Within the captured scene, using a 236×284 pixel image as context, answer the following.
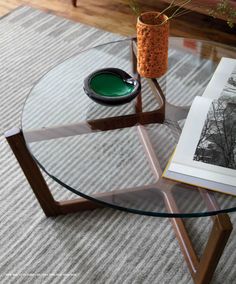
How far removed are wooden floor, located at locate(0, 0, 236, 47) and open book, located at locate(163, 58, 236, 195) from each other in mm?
1064

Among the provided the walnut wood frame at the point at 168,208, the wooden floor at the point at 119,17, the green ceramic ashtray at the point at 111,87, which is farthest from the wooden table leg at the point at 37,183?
the wooden floor at the point at 119,17

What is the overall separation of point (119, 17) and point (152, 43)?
1.35m

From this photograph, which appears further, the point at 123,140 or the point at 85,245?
the point at 85,245

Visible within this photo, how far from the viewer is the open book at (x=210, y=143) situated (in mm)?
968

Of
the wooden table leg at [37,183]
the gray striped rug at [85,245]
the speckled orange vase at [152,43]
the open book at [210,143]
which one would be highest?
the speckled orange vase at [152,43]

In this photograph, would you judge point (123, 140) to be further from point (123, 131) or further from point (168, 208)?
point (168, 208)

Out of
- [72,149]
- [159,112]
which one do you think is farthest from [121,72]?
[72,149]

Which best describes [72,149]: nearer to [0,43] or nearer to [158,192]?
[158,192]

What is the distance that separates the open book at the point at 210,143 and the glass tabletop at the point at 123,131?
0.08 feet

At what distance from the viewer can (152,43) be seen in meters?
1.12

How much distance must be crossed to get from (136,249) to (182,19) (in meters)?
1.55

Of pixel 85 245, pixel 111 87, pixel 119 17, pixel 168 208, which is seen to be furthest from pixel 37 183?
pixel 119 17

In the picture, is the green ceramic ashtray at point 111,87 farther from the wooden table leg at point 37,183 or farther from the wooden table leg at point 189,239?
the wooden table leg at point 37,183

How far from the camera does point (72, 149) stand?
3.71ft
